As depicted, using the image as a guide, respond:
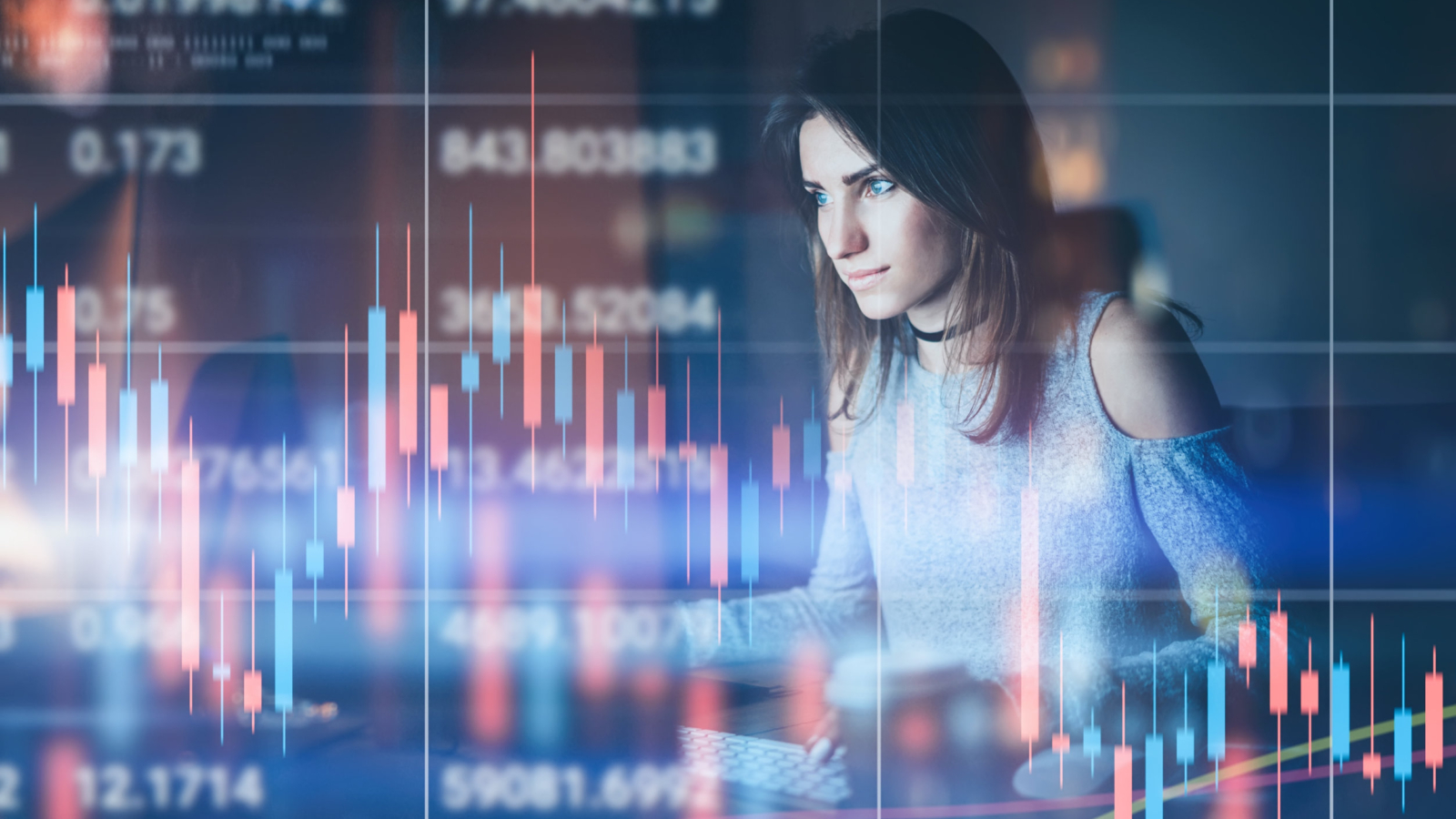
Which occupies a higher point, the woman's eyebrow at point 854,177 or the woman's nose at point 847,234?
the woman's eyebrow at point 854,177

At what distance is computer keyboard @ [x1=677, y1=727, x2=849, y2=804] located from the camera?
5.00ft

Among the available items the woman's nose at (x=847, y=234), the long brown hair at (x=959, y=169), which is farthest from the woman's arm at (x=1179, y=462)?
the woman's nose at (x=847, y=234)

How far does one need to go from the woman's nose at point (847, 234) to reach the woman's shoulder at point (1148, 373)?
36 centimetres

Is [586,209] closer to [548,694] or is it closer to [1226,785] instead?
[548,694]

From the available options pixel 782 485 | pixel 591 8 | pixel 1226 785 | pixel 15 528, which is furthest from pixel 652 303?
pixel 1226 785

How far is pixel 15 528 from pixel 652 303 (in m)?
1.04

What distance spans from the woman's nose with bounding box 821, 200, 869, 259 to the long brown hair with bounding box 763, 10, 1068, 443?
0.09 feet

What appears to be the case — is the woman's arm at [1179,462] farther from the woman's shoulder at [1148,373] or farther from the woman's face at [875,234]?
the woman's face at [875,234]

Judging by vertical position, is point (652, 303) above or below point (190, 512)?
above

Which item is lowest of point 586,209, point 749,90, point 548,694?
point 548,694

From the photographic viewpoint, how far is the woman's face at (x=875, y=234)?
1498 millimetres

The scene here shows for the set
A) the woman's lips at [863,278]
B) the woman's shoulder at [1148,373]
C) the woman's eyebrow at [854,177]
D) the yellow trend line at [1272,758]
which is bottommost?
the yellow trend line at [1272,758]

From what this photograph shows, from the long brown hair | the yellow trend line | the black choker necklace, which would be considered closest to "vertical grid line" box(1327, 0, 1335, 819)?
the yellow trend line

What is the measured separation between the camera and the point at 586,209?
4.97ft
